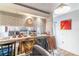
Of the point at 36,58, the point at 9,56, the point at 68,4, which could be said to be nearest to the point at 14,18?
the point at 9,56

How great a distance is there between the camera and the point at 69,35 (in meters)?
1.49

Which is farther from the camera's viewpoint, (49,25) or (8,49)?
(49,25)

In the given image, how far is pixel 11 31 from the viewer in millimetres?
1396

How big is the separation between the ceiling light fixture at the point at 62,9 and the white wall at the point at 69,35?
0.22ft

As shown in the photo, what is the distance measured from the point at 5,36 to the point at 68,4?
3.42 feet

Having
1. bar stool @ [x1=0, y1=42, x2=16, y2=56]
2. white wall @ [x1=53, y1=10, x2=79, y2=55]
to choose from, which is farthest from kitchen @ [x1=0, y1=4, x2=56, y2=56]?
white wall @ [x1=53, y1=10, x2=79, y2=55]

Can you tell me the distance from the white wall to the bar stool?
678 millimetres

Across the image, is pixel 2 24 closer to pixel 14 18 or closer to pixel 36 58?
pixel 14 18

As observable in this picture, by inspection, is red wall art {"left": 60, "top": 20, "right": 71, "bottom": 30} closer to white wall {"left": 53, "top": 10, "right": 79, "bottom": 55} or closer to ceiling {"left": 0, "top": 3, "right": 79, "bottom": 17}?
white wall {"left": 53, "top": 10, "right": 79, "bottom": 55}

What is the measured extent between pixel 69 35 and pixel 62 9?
0.42 m

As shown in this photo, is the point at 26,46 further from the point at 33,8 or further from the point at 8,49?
the point at 33,8

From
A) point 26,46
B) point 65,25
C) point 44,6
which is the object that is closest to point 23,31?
point 26,46

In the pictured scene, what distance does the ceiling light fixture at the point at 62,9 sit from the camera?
1.46 meters

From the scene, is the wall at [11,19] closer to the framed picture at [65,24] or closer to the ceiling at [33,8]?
the ceiling at [33,8]
